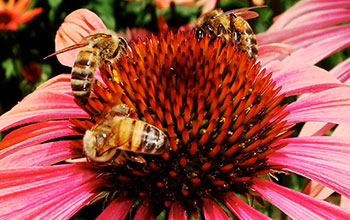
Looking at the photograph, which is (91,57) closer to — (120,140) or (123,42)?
(123,42)

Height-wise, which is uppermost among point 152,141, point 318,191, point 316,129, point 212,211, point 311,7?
point 152,141

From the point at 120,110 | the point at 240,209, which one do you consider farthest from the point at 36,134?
the point at 240,209

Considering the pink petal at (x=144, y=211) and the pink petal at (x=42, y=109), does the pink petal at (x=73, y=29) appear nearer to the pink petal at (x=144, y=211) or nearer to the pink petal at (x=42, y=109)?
the pink petal at (x=42, y=109)

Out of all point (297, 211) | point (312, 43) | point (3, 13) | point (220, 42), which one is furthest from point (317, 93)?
point (3, 13)

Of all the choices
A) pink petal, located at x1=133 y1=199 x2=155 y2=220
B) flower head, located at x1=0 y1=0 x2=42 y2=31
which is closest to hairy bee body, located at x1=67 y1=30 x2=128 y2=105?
pink petal, located at x1=133 y1=199 x2=155 y2=220

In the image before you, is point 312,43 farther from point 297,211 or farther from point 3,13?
point 3,13

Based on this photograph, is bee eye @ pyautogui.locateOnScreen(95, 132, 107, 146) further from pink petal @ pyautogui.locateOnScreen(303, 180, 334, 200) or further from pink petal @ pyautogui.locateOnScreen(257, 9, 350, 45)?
pink petal @ pyautogui.locateOnScreen(257, 9, 350, 45)
